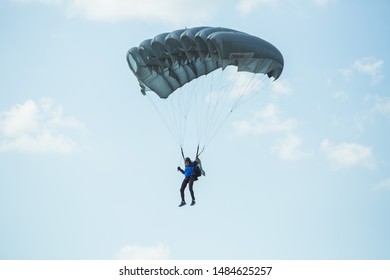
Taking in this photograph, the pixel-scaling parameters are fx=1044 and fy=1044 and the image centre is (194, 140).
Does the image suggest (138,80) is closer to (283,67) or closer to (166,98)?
(166,98)

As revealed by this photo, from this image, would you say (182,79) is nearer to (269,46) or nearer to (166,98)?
(166,98)

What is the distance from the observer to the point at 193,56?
3756cm

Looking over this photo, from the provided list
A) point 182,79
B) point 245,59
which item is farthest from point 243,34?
point 182,79

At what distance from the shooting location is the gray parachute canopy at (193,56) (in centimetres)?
3650

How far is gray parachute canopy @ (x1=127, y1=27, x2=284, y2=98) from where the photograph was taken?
36.5m
